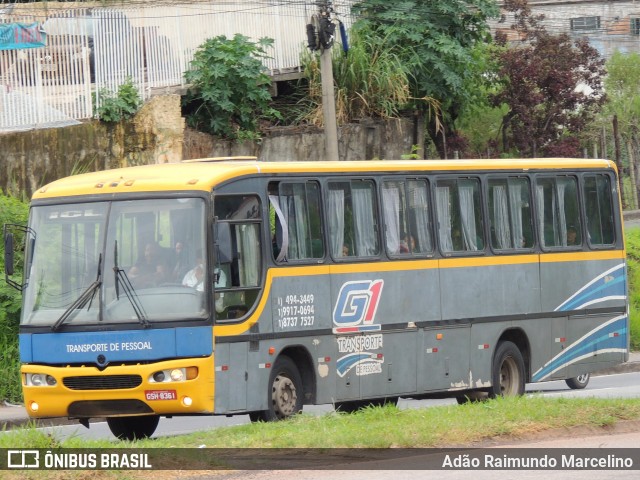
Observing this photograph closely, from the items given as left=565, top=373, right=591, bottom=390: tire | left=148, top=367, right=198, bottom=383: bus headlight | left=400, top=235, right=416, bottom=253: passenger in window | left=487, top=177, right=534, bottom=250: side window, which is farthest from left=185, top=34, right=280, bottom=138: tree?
left=148, top=367, right=198, bottom=383: bus headlight

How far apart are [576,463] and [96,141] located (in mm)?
15246

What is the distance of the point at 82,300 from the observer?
13516 mm

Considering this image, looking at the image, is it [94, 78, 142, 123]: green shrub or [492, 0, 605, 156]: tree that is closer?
[94, 78, 142, 123]: green shrub

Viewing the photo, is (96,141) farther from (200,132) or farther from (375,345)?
(375,345)

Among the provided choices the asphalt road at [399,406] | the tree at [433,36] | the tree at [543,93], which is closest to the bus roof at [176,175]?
the asphalt road at [399,406]

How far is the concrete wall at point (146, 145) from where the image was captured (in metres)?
23.5

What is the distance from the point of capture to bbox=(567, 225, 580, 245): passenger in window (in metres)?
18.7

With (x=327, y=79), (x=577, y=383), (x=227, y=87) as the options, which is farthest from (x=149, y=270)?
(x=227, y=87)

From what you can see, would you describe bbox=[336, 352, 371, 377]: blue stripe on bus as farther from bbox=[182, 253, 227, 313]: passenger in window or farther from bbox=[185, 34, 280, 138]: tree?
bbox=[185, 34, 280, 138]: tree

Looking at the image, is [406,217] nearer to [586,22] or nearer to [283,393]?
[283,393]

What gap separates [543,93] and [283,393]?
2353 centimetres

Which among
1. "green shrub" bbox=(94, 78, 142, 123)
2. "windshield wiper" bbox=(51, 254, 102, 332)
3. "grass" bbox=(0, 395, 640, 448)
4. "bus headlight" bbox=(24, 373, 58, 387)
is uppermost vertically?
"green shrub" bbox=(94, 78, 142, 123)

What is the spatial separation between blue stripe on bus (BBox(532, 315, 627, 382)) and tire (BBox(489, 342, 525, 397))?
0.41 m

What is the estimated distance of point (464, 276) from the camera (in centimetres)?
1694
